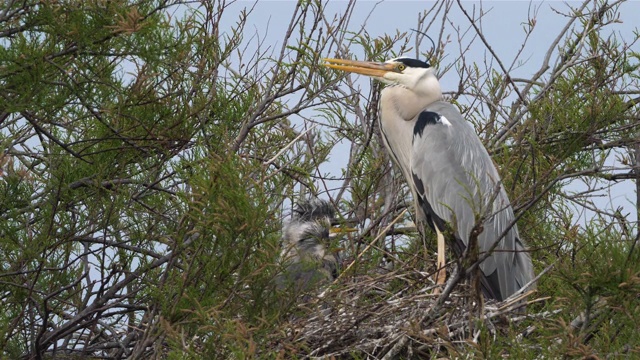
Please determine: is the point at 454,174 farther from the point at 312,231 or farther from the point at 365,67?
the point at 312,231

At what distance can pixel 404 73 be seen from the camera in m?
5.20

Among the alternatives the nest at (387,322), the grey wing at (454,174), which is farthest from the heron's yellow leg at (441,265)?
the nest at (387,322)

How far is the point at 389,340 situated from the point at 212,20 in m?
1.78

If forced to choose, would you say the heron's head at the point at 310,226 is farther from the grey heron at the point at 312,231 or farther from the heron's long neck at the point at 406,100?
the heron's long neck at the point at 406,100

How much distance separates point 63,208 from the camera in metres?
4.45

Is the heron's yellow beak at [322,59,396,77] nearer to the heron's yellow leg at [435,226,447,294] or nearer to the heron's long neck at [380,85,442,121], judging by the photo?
the heron's long neck at [380,85,442,121]

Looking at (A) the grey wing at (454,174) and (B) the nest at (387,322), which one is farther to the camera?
(A) the grey wing at (454,174)

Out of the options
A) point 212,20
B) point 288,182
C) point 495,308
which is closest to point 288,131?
point 288,182

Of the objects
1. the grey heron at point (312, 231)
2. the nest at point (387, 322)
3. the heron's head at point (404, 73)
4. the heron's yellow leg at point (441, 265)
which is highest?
the heron's head at point (404, 73)

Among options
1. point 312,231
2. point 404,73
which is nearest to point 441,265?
point 312,231

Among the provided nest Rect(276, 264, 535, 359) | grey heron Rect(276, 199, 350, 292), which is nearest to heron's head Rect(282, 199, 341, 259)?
grey heron Rect(276, 199, 350, 292)

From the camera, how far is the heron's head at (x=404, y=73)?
17.0 feet

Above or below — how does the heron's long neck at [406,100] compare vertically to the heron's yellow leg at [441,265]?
above

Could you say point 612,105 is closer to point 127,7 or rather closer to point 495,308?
point 495,308
